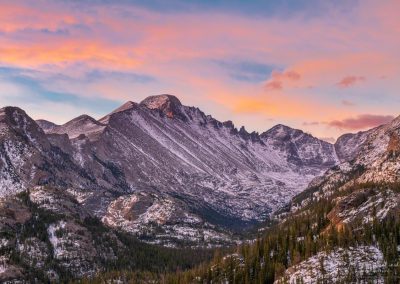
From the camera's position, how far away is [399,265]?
654 feet

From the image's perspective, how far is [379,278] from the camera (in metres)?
200

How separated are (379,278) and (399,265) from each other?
323 inches
